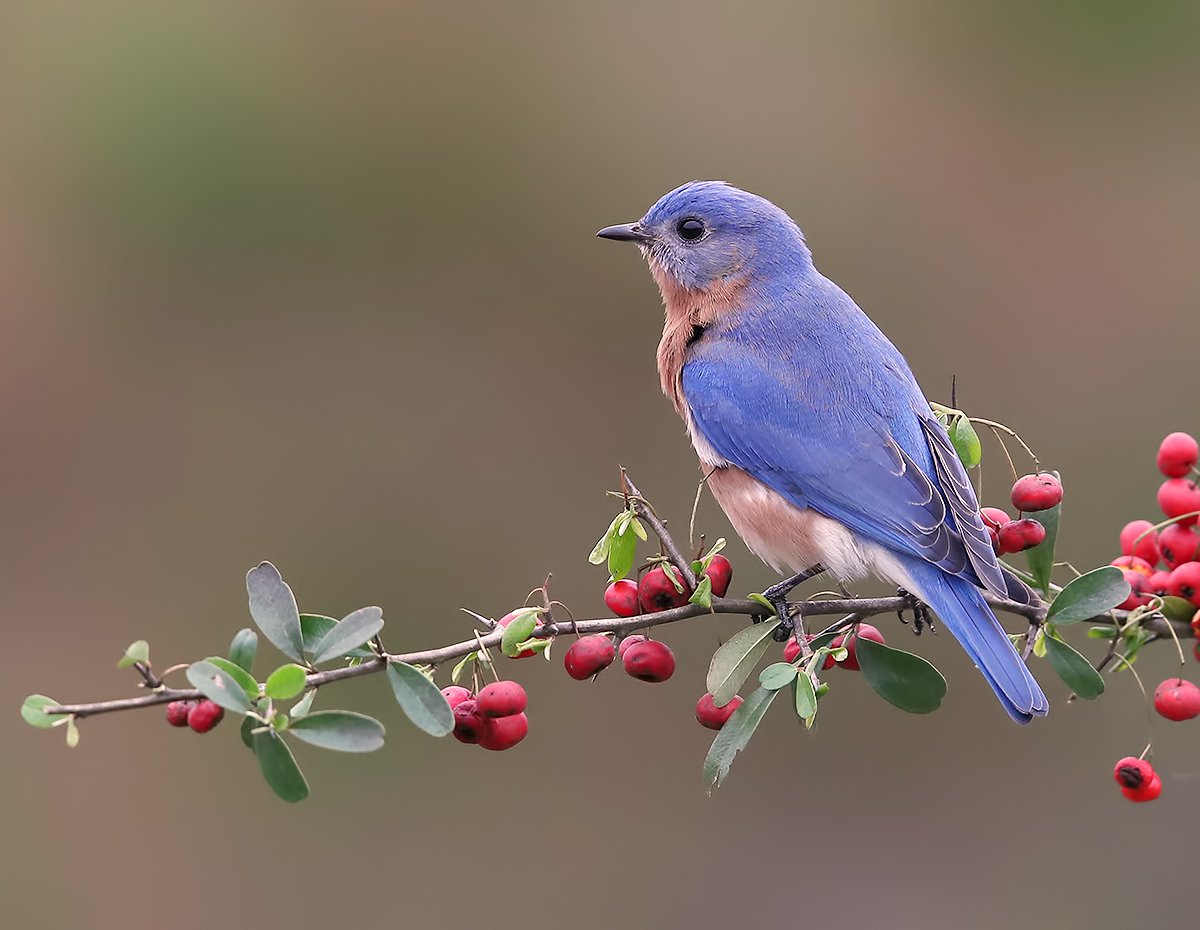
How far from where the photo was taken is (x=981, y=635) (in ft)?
10.9

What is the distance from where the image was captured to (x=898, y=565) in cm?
367

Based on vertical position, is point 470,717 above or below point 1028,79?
below

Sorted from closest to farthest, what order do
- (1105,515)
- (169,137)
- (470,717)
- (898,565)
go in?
(470,717)
(898,565)
(1105,515)
(169,137)

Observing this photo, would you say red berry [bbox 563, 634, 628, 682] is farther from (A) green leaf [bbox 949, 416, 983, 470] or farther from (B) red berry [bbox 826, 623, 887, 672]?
(A) green leaf [bbox 949, 416, 983, 470]

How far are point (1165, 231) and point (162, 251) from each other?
16.2 ft

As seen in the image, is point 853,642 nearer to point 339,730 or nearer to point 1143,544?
point 1143,544

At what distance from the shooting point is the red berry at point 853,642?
304 cm

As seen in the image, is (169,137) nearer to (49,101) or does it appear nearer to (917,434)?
(49,101)

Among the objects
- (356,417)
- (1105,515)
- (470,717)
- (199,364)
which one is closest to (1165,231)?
(1105,515)

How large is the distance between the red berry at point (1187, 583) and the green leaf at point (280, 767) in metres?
1.86

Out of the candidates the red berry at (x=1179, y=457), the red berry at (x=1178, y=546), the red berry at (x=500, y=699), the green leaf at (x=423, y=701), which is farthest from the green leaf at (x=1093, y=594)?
the green leaf at (x=423, y=701)

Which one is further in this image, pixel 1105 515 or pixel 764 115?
pixel 764 115

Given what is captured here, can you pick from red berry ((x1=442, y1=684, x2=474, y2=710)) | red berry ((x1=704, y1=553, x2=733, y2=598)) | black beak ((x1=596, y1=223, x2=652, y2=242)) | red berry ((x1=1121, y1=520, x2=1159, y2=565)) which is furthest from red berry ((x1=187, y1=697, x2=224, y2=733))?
black beak ((x1=596, y1=223, x2=652, y2=242))

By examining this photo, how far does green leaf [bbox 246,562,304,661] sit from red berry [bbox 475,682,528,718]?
39cm
